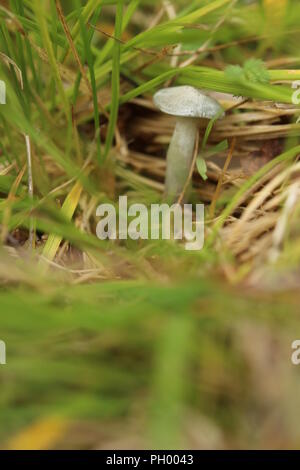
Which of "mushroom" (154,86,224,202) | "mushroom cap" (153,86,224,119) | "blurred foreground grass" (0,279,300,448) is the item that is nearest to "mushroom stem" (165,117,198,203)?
"mushroom" (154,86,224,202)

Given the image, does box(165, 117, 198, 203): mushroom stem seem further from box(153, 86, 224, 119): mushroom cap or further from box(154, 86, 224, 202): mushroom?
box(153, 86, 224, 119): mushroom cap

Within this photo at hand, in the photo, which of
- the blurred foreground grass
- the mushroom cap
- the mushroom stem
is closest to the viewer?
the blurred foreground grass

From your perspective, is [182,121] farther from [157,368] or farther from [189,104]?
[157,368]

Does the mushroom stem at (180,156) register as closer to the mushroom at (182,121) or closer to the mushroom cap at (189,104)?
the mushroom at (182,121)

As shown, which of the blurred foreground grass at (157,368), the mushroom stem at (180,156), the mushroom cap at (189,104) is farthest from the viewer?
the mushroom stem at (180,156)

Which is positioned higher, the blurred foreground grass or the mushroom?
the mushroom

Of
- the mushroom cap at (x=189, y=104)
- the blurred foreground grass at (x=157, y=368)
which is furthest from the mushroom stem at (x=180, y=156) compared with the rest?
the blurred foreground grass at (x=157, y=368)

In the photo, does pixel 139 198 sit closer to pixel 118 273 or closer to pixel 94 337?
pixel 118 273

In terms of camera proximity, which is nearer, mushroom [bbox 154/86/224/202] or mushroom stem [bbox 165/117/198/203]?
mushroom [bbox 154/86/224/202]

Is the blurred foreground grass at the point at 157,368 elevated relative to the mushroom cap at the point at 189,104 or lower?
lower
